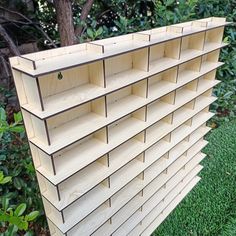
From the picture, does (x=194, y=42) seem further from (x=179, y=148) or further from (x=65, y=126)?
(x=65, y=126)

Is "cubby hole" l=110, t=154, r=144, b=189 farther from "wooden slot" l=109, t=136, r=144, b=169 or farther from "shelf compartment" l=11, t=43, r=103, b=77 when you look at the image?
"shelf compartment" l=11, t=43, r=103, b=77

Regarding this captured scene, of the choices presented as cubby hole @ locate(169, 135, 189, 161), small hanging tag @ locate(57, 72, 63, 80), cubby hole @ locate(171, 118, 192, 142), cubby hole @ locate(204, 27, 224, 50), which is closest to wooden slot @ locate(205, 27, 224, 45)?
cubby hole @ locate(204, 27, 224, 50)

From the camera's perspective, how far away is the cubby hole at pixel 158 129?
130cm

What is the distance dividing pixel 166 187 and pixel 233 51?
1868mm

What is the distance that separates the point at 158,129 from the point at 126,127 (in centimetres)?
28

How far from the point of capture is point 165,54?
124 centimetres

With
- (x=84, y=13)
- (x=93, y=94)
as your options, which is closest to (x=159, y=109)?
(x=93, y=94)

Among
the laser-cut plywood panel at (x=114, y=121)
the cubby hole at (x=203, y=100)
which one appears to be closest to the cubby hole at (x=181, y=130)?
the laser-cut plywood panel at (x=114, y=121)

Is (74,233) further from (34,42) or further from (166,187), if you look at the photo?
(34,42)

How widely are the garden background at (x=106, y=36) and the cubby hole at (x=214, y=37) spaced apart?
2.07 feet

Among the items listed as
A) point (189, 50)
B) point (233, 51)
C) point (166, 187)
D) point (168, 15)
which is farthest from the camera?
point (233, 51)

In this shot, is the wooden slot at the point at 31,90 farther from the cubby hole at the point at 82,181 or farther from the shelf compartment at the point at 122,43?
the cubby hole at the point at 82,181

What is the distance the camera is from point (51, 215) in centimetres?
108

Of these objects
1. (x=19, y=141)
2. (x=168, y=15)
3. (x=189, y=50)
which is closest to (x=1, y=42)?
(x=19, y=141)
